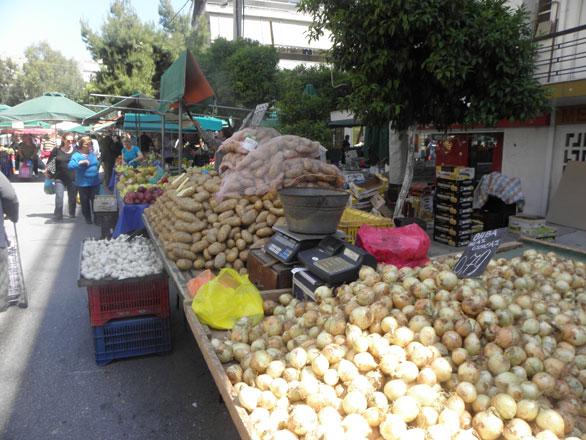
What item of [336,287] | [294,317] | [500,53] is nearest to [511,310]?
[336,287]

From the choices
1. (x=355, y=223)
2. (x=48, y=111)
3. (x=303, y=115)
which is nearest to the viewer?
(x=355, y=223)

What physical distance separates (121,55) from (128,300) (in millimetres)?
24114

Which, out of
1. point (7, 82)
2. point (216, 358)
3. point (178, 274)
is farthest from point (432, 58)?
point (7, 82)

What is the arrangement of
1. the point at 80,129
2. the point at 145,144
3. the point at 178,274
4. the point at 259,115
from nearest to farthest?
the point at 178,274, the point at 259,115, the point at 145,144, the point at 80,129

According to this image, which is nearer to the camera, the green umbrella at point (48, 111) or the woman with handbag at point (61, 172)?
the woman with handbag at point (61, 172)

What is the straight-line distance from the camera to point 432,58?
19.4ft

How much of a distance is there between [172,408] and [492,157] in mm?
10827

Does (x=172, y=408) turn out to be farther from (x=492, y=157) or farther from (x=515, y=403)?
(x=492, y=157)

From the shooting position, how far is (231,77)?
17.0m

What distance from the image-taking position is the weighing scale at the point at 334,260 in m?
2.79

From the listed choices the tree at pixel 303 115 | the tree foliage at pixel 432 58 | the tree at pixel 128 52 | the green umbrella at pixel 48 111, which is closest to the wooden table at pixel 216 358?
the tree foliage at pixel 432 58

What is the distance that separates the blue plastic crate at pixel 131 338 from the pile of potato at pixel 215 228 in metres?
0.74

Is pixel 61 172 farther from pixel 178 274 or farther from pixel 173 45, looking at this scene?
pixel 173 45

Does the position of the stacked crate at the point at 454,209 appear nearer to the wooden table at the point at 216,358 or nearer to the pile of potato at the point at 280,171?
the pile of potato at the point at 280,171
